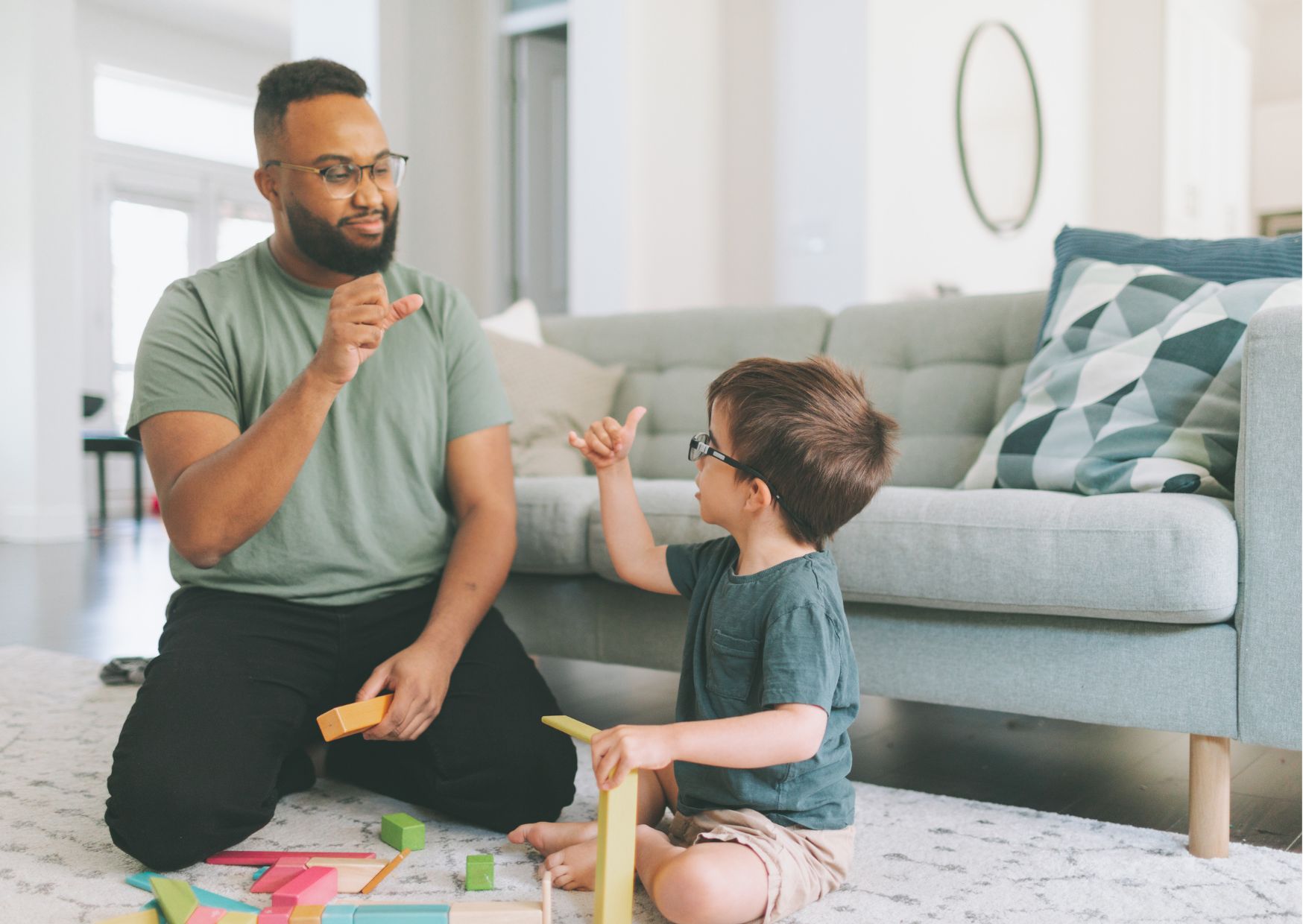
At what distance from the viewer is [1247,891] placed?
1.31 meters

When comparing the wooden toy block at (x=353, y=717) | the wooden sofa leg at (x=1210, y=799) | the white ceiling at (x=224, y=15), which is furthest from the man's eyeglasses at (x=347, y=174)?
the white ceiling at (x=224, y=15)

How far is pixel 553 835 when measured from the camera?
4.51ft

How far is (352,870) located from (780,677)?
543 mm

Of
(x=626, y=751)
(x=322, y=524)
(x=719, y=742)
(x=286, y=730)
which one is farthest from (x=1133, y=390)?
(x=286, y=730)

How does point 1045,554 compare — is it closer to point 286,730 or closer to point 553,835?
point 553,835

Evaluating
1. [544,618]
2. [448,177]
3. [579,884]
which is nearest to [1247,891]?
[579,884]

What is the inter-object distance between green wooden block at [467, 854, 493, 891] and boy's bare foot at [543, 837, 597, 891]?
7cm

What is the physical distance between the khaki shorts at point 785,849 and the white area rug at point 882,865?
0.03 m

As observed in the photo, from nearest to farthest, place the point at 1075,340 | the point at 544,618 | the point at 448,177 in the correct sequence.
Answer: the point at 1075,340, the point at 544,618, the point at 448,177

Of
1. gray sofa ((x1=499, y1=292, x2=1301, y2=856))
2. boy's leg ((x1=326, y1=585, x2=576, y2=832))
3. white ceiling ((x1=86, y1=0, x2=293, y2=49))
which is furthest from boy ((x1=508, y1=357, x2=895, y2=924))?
white ceiling ((x1=86, y1=0, x2=293, y2=49))

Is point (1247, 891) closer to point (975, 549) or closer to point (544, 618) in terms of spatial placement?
point (975, 549)

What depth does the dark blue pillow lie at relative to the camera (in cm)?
186

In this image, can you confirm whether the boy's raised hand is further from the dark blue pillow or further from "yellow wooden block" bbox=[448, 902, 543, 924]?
the dark blue pillow

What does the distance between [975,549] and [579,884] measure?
0.70 metres
